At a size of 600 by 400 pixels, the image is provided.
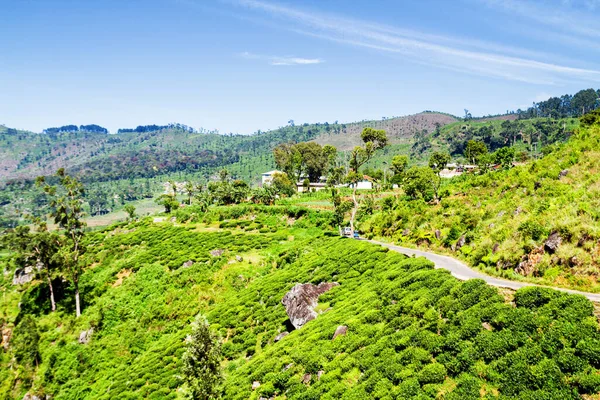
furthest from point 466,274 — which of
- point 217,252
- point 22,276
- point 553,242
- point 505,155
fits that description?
point 505,155

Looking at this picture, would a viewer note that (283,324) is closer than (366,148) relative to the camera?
Yes

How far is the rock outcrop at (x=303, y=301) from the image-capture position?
32.4 meters

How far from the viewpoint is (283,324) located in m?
34.8

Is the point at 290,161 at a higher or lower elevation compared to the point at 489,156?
higher

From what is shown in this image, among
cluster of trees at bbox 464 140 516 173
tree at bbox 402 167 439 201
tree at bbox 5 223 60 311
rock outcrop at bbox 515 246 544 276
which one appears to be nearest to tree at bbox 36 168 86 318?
tree at bbox 5 223 60 311

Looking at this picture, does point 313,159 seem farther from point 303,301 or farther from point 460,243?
point 303,301

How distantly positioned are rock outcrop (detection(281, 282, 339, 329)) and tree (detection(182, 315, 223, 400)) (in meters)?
9.78

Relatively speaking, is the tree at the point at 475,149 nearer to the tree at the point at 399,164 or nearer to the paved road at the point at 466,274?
the tree at the point at 399,164

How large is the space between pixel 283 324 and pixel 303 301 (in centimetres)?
335

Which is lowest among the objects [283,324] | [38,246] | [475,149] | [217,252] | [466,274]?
[283,324]

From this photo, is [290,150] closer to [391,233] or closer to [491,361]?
[391,233]

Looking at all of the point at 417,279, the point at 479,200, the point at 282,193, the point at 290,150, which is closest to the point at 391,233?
the point at 479,200

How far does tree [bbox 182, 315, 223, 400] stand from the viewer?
23.8 m

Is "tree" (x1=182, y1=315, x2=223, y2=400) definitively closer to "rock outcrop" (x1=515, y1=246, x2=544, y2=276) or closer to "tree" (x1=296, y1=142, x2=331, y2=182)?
"rock outcrop" (x1=515, y1=246, x2=544, y2=276)
